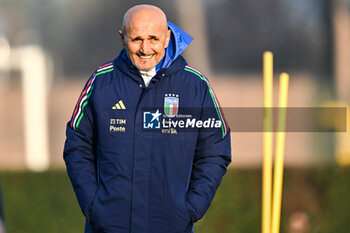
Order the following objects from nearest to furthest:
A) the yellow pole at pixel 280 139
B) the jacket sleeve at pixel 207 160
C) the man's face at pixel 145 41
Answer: the man's face at pixel 145 41
the jacket sleeve at pixel 207 160
the yellow pole at pixel 280 139

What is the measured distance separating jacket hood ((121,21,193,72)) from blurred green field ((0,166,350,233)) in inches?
141

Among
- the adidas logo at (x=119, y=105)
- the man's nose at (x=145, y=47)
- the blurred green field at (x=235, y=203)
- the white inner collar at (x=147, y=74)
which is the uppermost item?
the man's nose at (x=145, y=47)

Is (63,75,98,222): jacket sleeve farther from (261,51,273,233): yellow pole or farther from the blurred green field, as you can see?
the blurred green field

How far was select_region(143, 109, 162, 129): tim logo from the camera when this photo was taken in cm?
312

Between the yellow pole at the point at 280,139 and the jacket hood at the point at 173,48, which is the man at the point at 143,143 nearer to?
the jacket hood at the point at 173,48

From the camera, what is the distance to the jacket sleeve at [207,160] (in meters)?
3.17

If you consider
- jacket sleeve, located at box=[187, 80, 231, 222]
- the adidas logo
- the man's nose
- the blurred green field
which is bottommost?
the blurred green field

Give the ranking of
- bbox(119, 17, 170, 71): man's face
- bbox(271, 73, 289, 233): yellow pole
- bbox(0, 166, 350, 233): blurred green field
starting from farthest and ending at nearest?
bbox(0, 166, 350, 233): blurred green field, bbox(271, 73, 289, 233): yellow pole, bbox(119, 17, 170, 71): man's face

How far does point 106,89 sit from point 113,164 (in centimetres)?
35

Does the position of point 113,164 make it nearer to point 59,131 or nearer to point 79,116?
point 79,116

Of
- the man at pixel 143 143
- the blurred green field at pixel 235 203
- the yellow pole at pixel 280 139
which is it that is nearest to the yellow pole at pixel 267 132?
the yellow pole at pixel 280 139

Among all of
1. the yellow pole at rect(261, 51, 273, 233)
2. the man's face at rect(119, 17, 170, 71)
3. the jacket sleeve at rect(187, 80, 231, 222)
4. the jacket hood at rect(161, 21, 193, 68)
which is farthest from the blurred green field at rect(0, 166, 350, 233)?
the man's face at rect(119, 17, 170, 71)

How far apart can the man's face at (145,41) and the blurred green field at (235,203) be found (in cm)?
372

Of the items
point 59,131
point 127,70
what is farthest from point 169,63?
point 59,131
